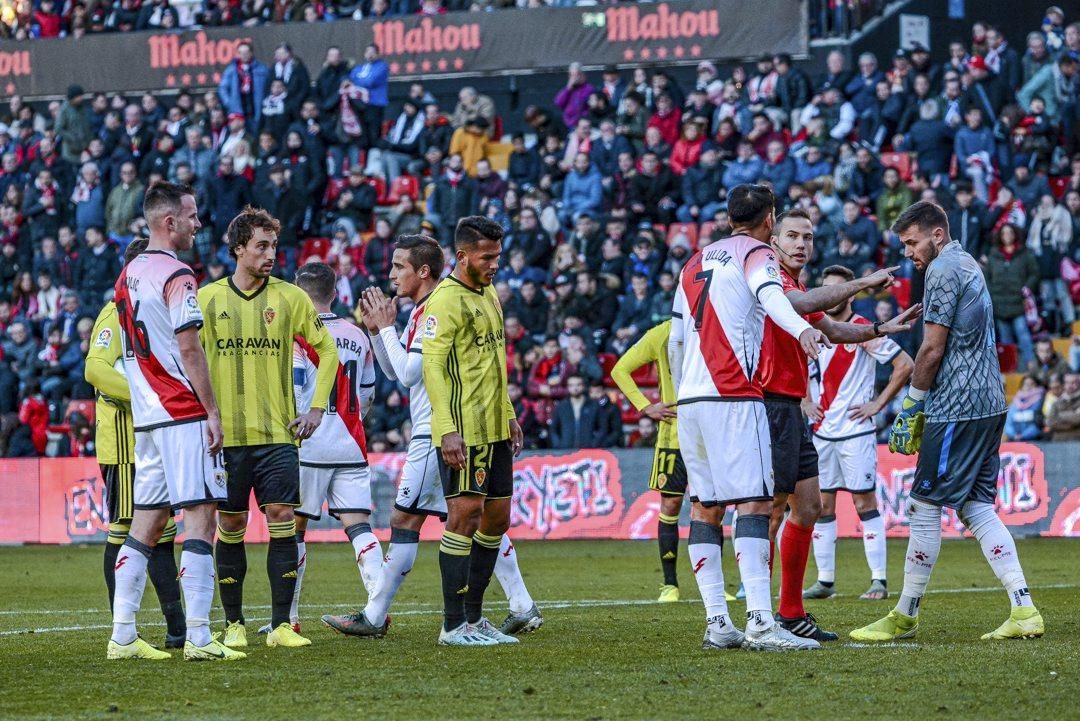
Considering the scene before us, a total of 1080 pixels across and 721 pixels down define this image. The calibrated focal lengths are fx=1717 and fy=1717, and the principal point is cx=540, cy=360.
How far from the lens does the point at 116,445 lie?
34.6ft

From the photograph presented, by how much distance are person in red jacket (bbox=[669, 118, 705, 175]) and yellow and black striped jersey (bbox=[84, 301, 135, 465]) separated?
1631 centimetres

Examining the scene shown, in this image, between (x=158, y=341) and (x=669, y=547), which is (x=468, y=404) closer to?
(x=158, y=341)

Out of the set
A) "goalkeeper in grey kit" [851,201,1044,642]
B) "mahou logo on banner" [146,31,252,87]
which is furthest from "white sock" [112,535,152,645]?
"mahou logo on banner" [146,31,252,87]

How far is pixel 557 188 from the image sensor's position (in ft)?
88.9

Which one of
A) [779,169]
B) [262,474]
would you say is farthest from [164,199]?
[779,169]

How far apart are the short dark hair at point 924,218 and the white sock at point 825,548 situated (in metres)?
4.23

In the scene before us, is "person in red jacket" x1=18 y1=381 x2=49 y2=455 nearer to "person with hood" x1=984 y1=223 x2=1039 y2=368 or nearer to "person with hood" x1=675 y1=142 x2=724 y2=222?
"person with hood" x1=675 y1=142 x2=724 y2=222

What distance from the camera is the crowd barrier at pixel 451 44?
29.5 m

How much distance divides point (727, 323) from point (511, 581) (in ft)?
8.88

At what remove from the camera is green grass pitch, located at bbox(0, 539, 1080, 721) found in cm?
696

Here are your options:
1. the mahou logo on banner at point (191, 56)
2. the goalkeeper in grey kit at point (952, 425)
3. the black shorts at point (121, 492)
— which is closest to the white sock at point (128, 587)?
the black shorts at point (121, 492)

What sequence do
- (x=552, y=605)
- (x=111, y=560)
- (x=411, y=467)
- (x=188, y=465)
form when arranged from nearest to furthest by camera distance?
(x=188, y=465), (x=411, y=467), (x=111, y=560), (x=552, y=605)

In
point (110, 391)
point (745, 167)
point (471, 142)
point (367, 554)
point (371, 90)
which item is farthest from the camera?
point (371, 90)

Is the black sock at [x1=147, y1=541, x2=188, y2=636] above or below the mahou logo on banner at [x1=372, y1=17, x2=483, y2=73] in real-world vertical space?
below
